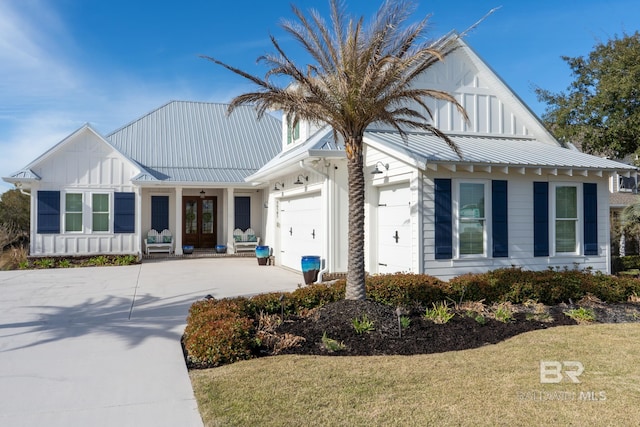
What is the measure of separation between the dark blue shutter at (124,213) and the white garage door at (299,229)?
5.42 meters

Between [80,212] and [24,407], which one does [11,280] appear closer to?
[80,212]

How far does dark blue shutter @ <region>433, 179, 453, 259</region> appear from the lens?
1041cm

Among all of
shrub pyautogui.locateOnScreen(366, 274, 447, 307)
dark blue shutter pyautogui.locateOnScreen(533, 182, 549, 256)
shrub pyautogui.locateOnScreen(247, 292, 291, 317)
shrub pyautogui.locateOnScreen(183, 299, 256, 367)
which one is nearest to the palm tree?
shrub pyautogui.locateOnScreen(366, 274, 447, 307)

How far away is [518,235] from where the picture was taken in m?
11.2

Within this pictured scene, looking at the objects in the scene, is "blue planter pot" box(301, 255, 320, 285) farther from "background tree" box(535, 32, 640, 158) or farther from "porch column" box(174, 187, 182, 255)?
"background tree" box(535, 32, 640, 158)

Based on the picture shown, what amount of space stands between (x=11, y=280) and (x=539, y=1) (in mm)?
15732

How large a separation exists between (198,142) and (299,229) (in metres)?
8.40

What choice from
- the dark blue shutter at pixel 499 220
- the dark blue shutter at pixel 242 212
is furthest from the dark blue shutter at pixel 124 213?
the dark blue shutter at pixel 499 220

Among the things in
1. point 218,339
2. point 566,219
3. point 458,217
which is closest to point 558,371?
point 218,339

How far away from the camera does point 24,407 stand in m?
4.48

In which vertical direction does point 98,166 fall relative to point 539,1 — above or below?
below

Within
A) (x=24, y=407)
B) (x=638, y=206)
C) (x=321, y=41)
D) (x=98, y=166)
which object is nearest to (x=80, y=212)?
(x=98, y=166)

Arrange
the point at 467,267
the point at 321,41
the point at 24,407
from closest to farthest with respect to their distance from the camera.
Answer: the point at 24,407 < the point at 321,41 < the point at 467,267

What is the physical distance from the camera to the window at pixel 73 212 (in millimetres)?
17234
